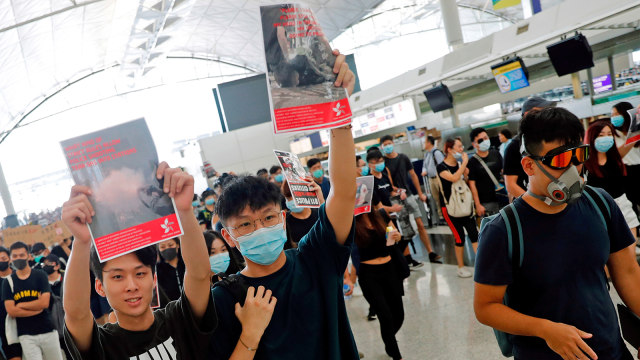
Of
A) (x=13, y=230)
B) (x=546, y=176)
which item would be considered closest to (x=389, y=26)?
(x=13, y=230)

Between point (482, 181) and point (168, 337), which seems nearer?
point (168, 337)

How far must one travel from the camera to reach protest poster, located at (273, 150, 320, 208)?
217 cm

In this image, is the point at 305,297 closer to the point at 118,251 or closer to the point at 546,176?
the point at 118,251

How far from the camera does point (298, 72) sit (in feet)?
4.14

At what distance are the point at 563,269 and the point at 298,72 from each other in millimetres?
1115

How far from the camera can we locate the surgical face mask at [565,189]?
147 centimetres

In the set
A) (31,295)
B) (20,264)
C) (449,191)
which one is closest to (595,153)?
(449,191)

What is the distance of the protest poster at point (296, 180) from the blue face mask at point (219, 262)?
27.2 inches

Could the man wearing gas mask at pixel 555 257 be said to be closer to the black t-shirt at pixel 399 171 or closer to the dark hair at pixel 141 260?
the dark hair at pixel 141 260

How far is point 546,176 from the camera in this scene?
153cm

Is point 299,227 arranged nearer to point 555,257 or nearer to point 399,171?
point 555,257

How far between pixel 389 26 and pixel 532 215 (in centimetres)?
2455

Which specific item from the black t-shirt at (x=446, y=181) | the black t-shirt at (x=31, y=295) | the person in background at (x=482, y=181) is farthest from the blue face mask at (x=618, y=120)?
the black t-shirt at (x=31, y=295)

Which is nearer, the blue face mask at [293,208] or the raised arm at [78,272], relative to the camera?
the raised arm at [78,272]
